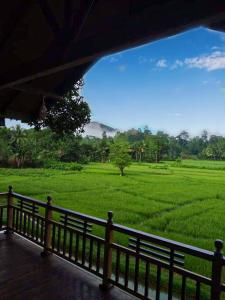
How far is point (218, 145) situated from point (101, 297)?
6514 centimetres

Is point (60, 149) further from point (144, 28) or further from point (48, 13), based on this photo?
point (144, 28)

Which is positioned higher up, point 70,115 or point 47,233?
point 70,115

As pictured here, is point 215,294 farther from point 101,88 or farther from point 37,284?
point 101,88

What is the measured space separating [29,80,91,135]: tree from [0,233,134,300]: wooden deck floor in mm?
4830

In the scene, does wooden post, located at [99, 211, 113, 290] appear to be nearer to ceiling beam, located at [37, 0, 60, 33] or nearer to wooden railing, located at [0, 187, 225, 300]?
wooden railing, located at [0, 187, 225, 300]

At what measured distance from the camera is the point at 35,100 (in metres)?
4.65

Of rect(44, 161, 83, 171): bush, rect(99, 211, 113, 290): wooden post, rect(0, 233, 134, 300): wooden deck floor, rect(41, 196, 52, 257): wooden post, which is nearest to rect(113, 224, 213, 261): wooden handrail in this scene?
rect(99, 211, 113, 290): wooden post

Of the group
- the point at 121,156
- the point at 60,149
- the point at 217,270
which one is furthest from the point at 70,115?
the point at 60,149

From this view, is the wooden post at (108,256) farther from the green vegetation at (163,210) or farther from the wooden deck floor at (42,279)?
the green vegetation at (163,210)

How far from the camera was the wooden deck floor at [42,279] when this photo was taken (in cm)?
312

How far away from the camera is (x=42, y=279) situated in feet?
11.4

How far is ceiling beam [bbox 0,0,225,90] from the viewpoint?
160 cm

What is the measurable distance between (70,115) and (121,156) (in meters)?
21.7

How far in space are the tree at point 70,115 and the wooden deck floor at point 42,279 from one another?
4.83 metres
